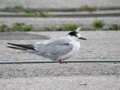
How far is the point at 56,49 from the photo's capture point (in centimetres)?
702

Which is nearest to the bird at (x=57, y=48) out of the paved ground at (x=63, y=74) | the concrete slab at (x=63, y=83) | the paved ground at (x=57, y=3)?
the paved ground at (x=63, y=74)

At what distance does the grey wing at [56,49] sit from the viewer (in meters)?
7.01

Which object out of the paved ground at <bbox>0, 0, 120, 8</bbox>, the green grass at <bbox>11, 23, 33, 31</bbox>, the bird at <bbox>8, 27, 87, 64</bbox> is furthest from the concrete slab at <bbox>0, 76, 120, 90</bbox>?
the paved ground at <bbox>0, 0, 120, 8</bbox>

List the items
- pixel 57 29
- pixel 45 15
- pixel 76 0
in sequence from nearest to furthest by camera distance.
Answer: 1. pixel 57 29
2. pixel 45 15
3. pixel 76 0

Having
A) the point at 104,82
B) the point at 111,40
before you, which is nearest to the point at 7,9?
the point at 111,40

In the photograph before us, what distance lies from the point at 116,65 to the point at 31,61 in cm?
155

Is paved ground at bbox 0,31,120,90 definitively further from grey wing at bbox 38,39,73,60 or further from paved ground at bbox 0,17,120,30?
paved ground at bbox 0,17,120,30

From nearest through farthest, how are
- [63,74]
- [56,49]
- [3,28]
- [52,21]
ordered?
1. [63,74]
2. [56,49]
3. [3,28]
4. [52,21]

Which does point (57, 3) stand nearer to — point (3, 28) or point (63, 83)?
point (3, 28)

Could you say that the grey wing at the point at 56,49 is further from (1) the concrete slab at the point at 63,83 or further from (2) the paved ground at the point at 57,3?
(2) the paved ground at the point at 57,3

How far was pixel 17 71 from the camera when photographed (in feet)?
22.3

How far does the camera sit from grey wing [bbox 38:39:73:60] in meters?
7.01

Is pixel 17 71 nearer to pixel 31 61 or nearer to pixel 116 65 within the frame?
pixel 31 61

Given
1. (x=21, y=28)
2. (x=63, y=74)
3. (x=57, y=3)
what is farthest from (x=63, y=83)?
(x=57, y=3)
